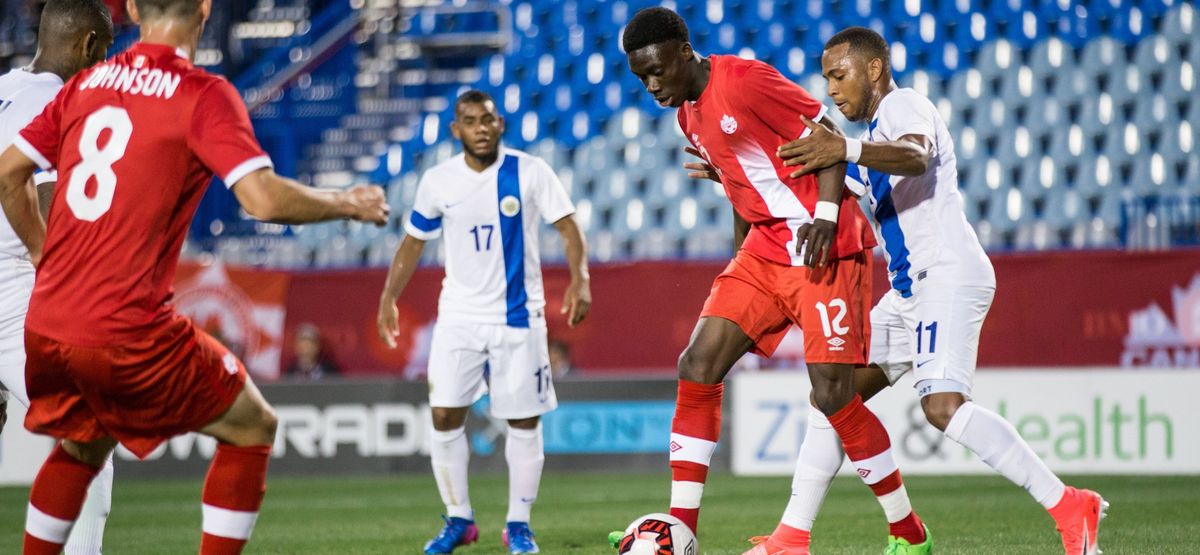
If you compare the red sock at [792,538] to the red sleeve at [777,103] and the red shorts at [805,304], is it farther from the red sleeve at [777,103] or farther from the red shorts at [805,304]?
the red sleeve at [777,103]

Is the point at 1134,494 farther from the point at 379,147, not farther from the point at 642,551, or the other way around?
the point at 379,147

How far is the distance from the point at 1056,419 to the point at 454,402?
5941 millimetres

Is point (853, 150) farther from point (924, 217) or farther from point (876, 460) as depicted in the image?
point (876, 460)

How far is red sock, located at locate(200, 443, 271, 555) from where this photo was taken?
391cm

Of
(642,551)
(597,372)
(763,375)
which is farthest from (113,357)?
(597,372)

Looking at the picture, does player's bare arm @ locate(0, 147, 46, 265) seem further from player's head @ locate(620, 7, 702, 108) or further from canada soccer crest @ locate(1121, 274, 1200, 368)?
canada soccer crest @ locate(1121, 274, 1200, 368)

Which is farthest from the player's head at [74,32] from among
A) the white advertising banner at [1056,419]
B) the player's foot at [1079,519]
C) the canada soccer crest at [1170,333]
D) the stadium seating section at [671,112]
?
the canada soccer crest at [1170,333]

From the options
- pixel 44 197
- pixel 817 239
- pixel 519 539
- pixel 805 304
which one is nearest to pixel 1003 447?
pixel 805 304

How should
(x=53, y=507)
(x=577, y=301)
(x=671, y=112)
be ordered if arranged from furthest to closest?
(x=671, y=112) → (x=577, y=301) → (x=53, y=507)

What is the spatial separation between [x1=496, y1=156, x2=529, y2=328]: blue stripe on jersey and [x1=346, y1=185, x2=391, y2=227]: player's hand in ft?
11.6

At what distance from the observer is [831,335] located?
17.0 ft

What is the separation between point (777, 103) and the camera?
5.15 metres

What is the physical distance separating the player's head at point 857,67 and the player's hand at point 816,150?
661 millimetres

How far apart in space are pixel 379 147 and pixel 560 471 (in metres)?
6.56
